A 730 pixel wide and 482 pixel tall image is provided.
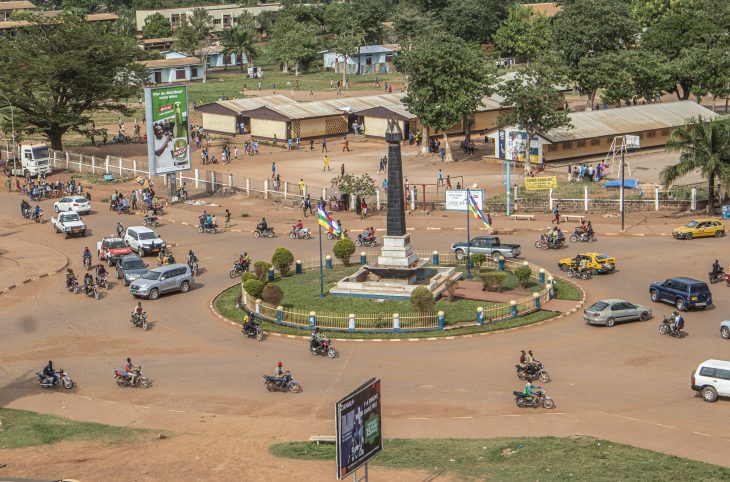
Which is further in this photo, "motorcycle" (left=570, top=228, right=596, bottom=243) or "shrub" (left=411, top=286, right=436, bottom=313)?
"motorcycle" (left=570, top=228, right=596, bottom=243)

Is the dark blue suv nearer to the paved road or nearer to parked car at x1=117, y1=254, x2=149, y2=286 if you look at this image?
the paved road

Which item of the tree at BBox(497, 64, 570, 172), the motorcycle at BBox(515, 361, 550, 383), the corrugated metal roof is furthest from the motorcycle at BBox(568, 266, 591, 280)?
the corrugated metal roof

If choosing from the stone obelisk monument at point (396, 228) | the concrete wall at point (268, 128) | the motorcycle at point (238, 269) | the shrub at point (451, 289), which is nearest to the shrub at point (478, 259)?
the shrub at point (451, 289)

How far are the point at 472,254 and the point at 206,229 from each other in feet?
65.6

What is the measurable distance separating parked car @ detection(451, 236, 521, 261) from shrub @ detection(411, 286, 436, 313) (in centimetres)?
1165

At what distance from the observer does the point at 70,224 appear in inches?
2790

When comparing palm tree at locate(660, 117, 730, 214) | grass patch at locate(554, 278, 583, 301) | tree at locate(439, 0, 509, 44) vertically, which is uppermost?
tree at locate(439, 0, 509, 44)

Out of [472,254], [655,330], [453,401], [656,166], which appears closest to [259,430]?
[453,401]

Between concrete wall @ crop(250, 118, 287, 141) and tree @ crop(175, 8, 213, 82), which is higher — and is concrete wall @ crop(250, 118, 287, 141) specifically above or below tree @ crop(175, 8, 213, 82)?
below

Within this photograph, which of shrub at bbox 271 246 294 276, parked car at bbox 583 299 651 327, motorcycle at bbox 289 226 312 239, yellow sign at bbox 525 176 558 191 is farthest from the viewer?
yellow sign at bbox 525 176 558 191

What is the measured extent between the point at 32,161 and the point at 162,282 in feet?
123

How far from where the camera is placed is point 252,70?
157625 millimetres

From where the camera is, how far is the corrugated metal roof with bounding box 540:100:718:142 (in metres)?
90.2

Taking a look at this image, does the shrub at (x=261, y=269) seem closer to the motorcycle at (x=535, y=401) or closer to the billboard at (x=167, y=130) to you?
the motorcycle at (x=535, y=401)
